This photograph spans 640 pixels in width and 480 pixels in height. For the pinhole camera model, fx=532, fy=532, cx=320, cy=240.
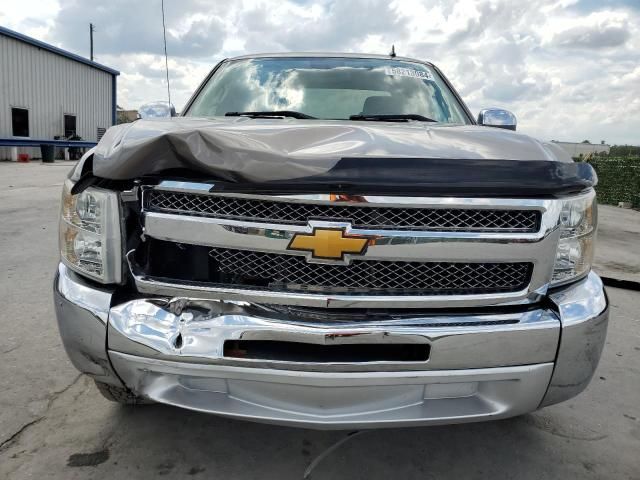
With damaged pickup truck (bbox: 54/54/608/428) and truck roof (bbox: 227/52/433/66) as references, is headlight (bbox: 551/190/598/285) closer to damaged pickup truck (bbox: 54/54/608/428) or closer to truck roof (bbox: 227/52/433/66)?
damaged pickup truck (bbox: 54/54/608/428)

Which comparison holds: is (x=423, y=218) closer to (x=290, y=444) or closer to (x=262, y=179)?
(x=262, y=179)

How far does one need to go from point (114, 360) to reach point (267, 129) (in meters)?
0.93

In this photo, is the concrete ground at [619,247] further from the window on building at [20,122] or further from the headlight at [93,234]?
the window on building at [20,122]

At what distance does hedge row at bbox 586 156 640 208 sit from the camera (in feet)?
42.7

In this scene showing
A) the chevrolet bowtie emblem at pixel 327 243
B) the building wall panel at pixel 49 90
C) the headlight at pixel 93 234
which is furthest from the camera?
the building wall panel at pixel 49 90

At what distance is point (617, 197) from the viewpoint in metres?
13.8

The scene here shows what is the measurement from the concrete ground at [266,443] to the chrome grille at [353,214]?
1.02m

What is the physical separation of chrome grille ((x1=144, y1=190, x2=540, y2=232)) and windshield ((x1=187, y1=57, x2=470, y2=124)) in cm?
127

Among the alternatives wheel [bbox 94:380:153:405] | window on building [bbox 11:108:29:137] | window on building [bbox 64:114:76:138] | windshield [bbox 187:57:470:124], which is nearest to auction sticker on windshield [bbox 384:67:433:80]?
windshield [bbox 187:57:470:124]

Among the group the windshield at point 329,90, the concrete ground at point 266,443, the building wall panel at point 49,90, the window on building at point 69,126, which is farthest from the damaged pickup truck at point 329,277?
the window on building at point 69,126

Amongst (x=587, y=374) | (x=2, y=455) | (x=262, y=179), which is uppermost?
(x=262, y=179)

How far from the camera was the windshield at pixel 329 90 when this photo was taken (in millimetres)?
2967

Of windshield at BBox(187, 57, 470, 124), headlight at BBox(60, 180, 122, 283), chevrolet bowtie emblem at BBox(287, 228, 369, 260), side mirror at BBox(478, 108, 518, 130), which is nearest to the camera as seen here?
chevrolet bowtie emblem at BBox(287, 228, 369, 260)

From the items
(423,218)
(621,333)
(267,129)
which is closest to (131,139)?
(267,129)
